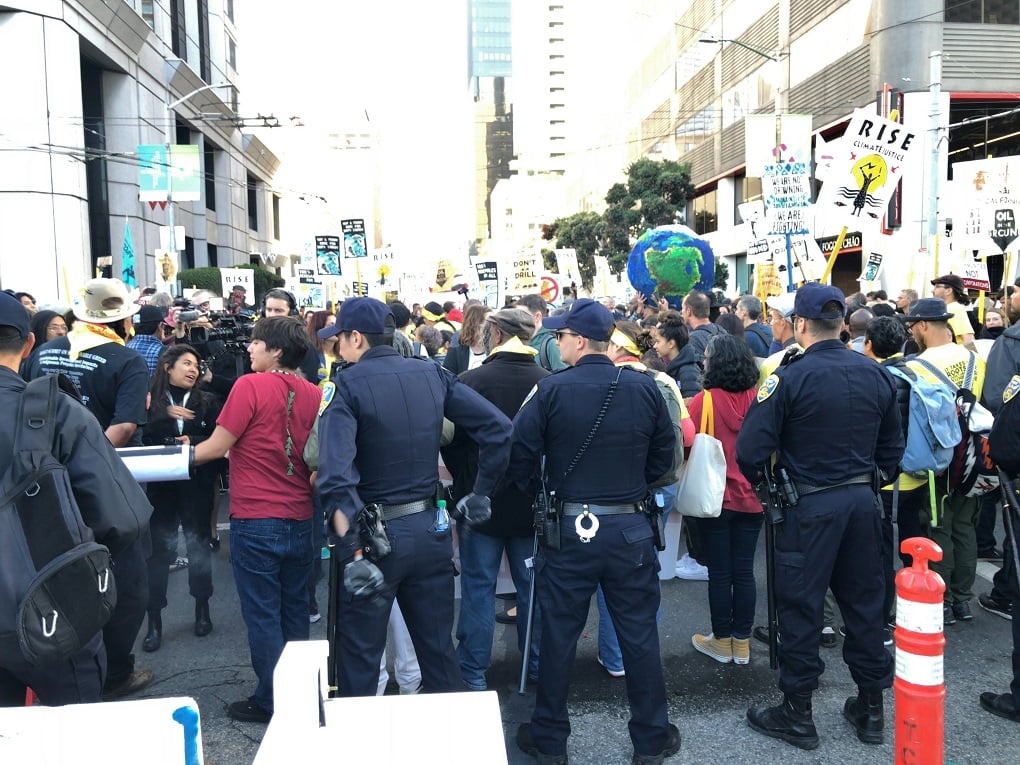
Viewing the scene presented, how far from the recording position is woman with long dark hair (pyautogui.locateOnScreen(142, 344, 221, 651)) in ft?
17.8

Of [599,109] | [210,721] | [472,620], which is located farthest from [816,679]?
[599,109]

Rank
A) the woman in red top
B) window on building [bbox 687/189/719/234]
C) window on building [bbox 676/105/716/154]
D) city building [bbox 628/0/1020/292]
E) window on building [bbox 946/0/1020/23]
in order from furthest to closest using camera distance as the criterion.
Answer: window on building [bbox 687/189/719/234]
window on building [bbox 676/105/716/154]
window on building [bbox 946/0/1020/23]
city building [bbox 628/0/1020/292]
the woman in red top

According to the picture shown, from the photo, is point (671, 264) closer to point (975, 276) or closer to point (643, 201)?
point (975, 276)

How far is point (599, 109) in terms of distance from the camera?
237 feet

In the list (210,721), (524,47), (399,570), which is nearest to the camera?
(399,570)

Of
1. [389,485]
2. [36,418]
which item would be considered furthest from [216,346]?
[36,418]

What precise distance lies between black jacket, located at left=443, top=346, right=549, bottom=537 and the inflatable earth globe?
21.6 feet

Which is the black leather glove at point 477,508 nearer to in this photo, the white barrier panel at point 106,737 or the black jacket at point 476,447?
the black jacket at point 476,447

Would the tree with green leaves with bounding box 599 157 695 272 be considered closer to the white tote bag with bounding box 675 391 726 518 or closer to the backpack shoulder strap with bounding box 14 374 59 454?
the white tote bag with bounding box 675 391 726 518

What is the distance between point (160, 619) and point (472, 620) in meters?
2.29

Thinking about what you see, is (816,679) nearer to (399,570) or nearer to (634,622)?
(634,622)

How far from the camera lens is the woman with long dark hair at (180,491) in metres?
5.42

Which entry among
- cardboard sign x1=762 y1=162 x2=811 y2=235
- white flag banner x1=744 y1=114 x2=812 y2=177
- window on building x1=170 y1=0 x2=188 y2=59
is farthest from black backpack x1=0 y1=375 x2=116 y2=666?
window on building x1=170 y1=0 x2=188 y2=59

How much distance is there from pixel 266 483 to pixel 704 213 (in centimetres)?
4057
